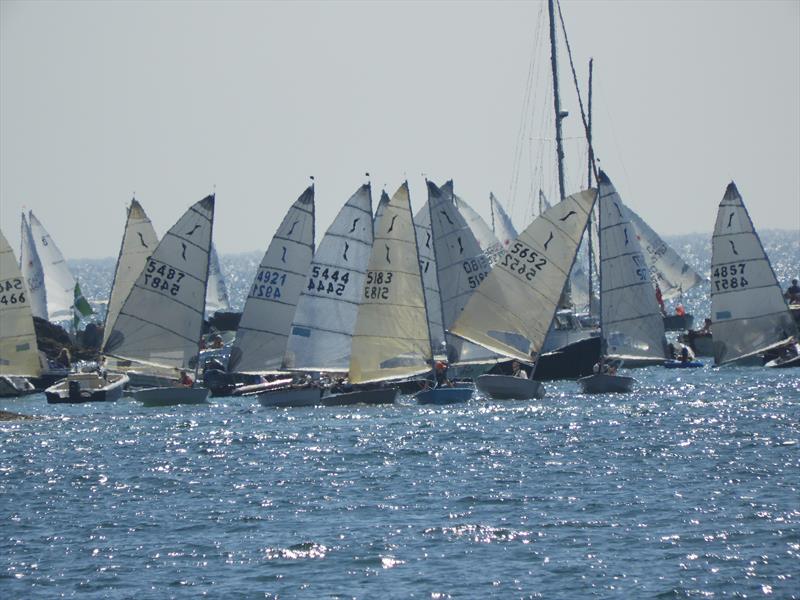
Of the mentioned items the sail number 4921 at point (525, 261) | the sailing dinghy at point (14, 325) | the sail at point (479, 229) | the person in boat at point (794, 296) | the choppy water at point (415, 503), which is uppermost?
the sail at point (479, 229)

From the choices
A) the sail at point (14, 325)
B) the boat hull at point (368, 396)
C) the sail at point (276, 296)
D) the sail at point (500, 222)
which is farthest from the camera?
the sail at point (500, 222)

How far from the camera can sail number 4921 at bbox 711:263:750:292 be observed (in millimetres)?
64312

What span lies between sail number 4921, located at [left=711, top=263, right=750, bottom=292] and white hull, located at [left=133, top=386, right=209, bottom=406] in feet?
64.6

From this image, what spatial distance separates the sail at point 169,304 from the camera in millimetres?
59438

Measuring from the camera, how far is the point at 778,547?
27.7 m

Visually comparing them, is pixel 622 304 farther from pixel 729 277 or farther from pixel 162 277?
pixel 162 277

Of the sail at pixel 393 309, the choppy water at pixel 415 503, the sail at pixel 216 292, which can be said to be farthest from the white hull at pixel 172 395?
the sail at pixel 216 292

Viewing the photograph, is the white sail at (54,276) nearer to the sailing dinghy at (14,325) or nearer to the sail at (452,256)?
the sailing dinghy at (14,325)

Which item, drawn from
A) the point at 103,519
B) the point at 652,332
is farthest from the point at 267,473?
the point at 652,332

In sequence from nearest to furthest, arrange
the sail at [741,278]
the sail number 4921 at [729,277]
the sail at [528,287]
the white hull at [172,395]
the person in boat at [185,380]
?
1. the sail at [528,287]
2. the white hull at [172,395]
3. the person in boat at [185,380]
4. the sail at [741,278]
5. the sail number 4921 at [729,277]

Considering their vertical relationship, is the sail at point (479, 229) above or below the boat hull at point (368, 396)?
above

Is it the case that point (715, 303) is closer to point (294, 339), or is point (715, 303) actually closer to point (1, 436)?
point (294, 339)

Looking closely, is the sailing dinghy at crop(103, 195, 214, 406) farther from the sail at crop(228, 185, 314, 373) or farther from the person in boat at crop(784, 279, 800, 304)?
the person in boat at crop(784, 279, 800, 304)

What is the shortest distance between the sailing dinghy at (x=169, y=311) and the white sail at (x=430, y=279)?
793cm
